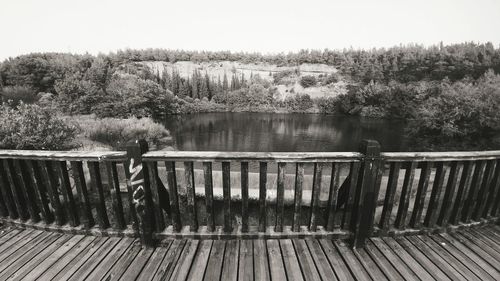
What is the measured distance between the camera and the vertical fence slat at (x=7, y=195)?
339 centimetres

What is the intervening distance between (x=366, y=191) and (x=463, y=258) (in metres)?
1.29

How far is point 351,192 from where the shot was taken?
3033 millimetres

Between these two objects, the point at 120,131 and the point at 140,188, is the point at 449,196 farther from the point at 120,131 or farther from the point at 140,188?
the point at 120,131

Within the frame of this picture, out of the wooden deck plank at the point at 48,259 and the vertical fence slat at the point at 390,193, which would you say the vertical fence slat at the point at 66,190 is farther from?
the vertical fence slat at the point at 390,193

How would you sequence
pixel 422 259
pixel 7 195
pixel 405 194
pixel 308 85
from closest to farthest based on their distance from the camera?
pixel 422 259, pixel 405 194, pixel 7 195, pixel 308 85

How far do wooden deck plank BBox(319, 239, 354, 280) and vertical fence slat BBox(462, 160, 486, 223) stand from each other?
1.90 meters

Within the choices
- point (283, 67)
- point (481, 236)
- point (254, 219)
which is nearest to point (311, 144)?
point (254, 219)

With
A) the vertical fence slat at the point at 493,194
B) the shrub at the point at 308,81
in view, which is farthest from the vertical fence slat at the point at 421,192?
the shrub at the point at 308,81

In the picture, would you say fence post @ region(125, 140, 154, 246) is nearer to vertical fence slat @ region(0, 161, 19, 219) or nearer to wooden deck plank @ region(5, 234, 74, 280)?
wooden deck plank @ region(5, 234, 74, 280)

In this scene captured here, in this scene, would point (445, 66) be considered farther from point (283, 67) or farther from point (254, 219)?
point (254, 219)

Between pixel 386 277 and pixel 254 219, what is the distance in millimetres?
8987

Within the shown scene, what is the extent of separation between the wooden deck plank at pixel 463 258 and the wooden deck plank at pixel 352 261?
1137 millimetres

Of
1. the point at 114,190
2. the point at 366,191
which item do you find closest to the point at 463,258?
the point at 366,191

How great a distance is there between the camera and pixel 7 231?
11.4ft
